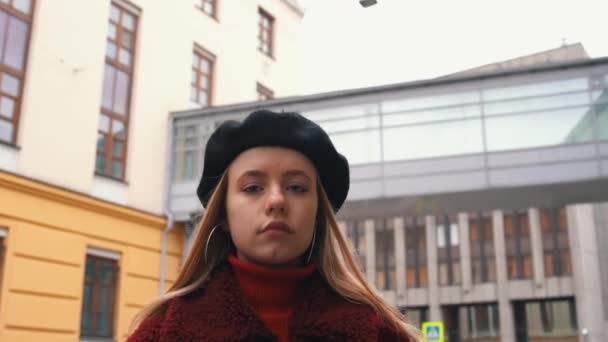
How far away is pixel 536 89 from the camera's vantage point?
15.1 m

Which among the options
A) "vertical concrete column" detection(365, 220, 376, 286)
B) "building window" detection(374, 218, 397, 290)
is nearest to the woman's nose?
"building window" detection(374, 218, 397, 290)

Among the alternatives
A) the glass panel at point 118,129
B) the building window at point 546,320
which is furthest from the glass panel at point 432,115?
the building window at point 546,320

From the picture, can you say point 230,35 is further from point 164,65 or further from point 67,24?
point 67,24

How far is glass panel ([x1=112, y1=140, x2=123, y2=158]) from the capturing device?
15.6 metres

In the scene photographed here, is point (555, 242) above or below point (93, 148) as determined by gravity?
above

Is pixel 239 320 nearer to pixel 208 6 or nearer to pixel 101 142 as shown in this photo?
pixel 101 142

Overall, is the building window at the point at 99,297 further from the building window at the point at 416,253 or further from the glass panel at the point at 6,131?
the building window at the point at 416,253

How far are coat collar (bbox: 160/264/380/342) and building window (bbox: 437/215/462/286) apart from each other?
4831 centimetres

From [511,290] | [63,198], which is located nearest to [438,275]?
[511,290]

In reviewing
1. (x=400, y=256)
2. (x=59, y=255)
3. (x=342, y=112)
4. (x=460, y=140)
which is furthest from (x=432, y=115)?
(x=400, y=256)

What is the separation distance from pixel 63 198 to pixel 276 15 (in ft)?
32.9

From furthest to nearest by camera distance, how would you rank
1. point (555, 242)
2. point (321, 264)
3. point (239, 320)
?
point (555, 242)
point (321, 264)
point (239, 320)

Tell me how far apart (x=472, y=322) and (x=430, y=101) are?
35603 mm

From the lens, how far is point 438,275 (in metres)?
49.4
